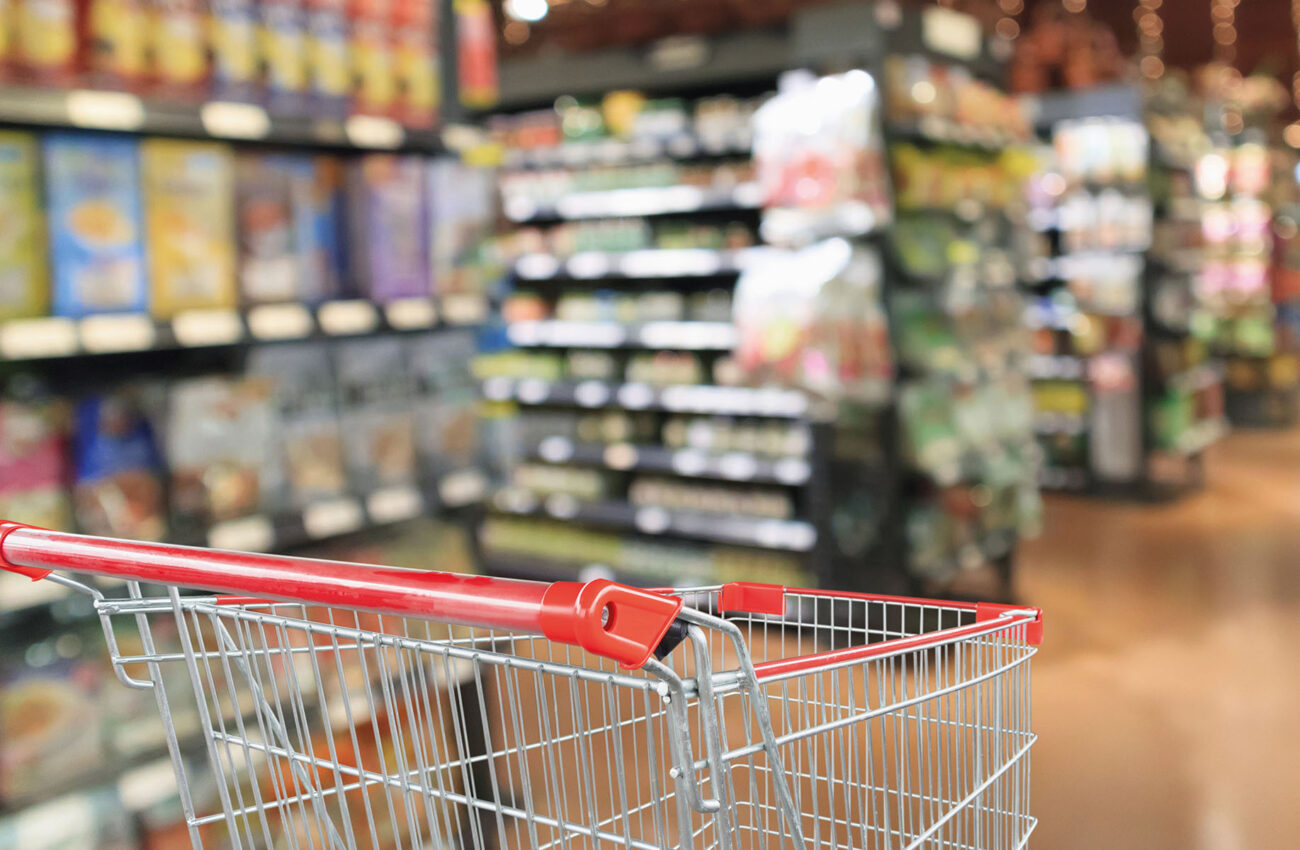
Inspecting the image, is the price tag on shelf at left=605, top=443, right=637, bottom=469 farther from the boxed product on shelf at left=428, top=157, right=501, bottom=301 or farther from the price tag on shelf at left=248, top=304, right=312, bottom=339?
the price tag on shelf at left=248, top=304, right=312, bottom=339

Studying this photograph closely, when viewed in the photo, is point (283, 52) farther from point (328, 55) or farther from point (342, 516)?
point (342, 516)

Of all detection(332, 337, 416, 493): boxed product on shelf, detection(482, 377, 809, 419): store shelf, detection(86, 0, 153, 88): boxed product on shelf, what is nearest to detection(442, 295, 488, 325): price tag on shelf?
detection(332, 337, 416, 493): boxed product on shelf

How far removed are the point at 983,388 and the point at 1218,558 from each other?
2.23 m

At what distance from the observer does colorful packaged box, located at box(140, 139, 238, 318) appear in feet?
7.94

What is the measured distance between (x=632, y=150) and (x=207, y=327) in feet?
12.1

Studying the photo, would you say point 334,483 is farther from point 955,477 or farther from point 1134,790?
point 955,477

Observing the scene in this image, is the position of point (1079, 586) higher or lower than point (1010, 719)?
lower

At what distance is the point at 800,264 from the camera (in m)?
4.45

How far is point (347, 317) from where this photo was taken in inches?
107

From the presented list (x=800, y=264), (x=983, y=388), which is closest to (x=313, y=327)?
(x=800, y=264)

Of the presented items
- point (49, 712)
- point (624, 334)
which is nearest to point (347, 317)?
point (49, 712)

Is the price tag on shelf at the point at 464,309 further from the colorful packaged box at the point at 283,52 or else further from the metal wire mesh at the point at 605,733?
the metal wire mesh at the point at 605,733

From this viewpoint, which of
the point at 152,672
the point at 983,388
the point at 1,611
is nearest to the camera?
the point at 152,672

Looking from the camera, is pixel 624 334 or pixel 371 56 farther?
pixel 624 334
